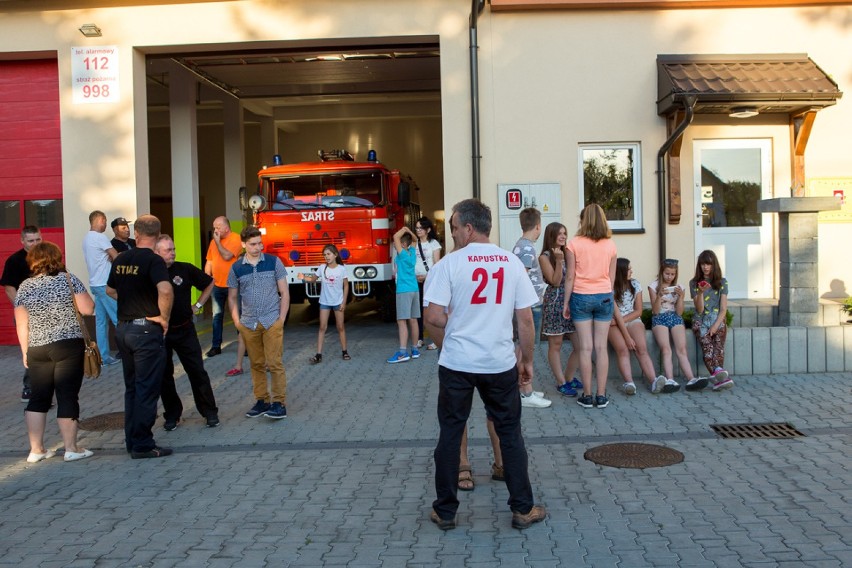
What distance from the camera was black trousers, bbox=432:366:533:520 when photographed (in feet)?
16.7

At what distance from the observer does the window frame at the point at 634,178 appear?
11953 mm

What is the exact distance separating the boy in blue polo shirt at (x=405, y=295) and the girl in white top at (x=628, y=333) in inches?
110

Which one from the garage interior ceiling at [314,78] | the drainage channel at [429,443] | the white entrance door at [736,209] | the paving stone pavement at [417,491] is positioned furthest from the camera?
the garage interior ceiling at [314,78]

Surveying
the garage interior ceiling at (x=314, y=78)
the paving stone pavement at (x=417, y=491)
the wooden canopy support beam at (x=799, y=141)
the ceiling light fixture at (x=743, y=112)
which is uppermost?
the garage interior ceiling at (x=314, y=78)

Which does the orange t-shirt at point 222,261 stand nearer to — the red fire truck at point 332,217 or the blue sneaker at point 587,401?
the red fire truck at point 332,217

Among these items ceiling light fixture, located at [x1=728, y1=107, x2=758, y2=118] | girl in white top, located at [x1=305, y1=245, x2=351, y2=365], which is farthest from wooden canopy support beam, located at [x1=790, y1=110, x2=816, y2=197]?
girl in white top, located at [x1=305, y1=245, x2=351, y2=365]

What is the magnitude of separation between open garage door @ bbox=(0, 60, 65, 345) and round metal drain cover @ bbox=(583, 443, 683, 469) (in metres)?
9.29

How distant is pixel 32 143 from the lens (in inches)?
509

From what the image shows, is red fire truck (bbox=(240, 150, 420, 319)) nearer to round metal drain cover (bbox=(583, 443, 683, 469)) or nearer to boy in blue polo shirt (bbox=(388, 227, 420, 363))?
boy in blue polo shirt (bbox=(388, 227, 420, 363))

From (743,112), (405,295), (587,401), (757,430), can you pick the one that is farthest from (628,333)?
(743,112)

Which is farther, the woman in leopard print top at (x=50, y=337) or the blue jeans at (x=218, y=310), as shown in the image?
the blue jeans at (x=218, y=310)

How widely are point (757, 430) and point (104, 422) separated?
577cm

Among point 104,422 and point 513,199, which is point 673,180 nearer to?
point 513,199

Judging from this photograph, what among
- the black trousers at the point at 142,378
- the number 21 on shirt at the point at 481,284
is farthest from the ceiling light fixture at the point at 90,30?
the number 21 on shirt at the point at 481,284
